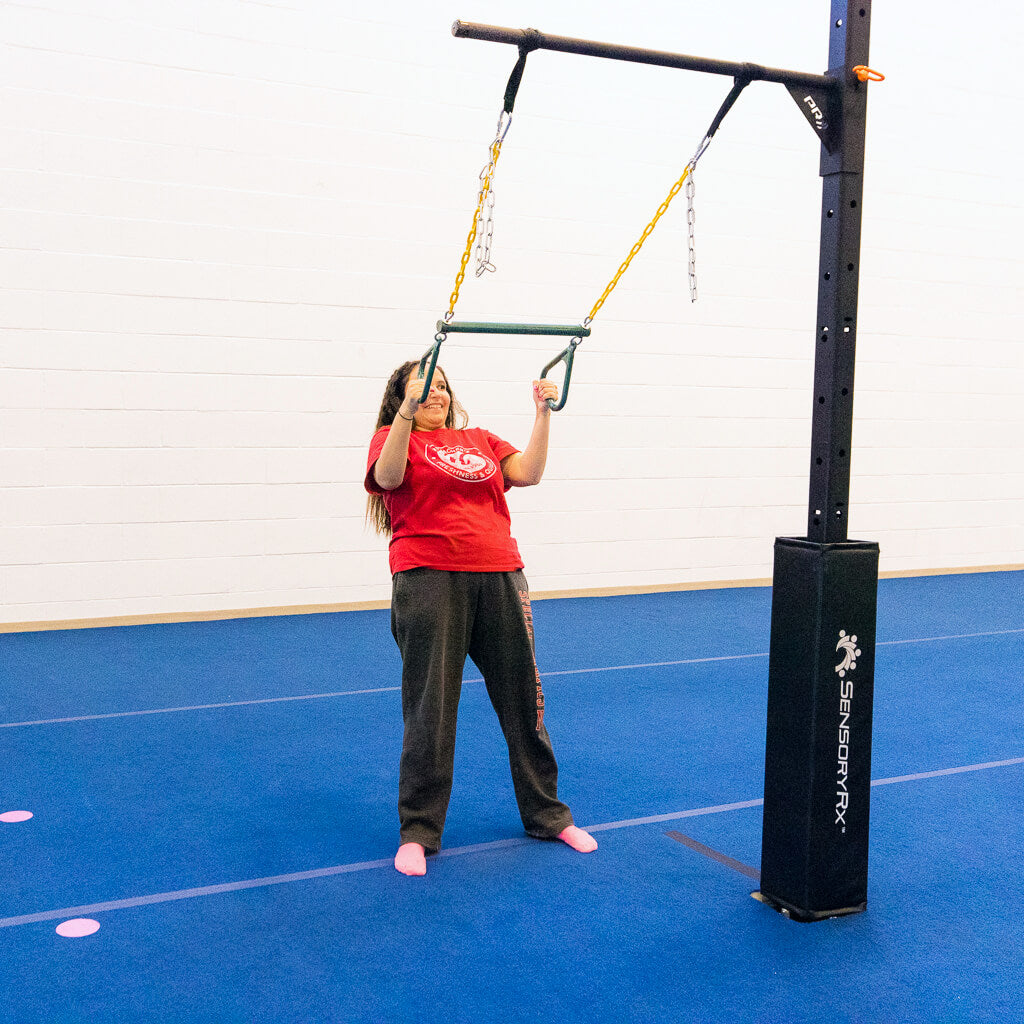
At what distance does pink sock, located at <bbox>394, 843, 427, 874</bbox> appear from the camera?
289cm

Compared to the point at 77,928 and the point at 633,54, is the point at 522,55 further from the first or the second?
the point at 77,928

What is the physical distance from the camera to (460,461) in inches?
119

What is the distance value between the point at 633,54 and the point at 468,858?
6.83 feet

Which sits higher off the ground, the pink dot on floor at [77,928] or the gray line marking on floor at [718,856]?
the pink dot on floor at [77,928]

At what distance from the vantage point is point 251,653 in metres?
5.48

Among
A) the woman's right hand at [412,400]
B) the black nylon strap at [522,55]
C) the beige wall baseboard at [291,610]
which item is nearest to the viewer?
the black nylon strap at [522,55]

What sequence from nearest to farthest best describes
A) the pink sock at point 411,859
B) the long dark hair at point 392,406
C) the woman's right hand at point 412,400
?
the woman's right hand at point 412,400, the pink sock at point 411,859, the long dark hair at point 392,406

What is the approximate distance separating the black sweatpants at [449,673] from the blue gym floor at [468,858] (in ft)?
0.64

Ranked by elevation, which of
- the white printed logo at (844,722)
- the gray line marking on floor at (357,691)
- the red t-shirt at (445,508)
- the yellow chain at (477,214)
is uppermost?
the yellow chain at (477,214)

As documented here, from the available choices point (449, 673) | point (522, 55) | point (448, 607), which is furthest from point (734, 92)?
point (449, 673)

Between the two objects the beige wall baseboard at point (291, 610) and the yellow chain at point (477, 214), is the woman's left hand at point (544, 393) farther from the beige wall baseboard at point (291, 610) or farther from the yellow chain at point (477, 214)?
the beige wall baseboard at point (291, 610)

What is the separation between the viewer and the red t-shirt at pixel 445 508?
296cm

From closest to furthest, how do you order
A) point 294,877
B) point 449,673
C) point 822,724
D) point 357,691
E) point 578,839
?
point 822,724 < point 294,877 < point 449,673 < point 578,839 < point 357,691

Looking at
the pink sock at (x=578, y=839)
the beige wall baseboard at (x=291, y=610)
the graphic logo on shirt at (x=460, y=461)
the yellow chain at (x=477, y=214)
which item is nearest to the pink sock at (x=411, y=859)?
the pink sock at (x=578, y=839)
